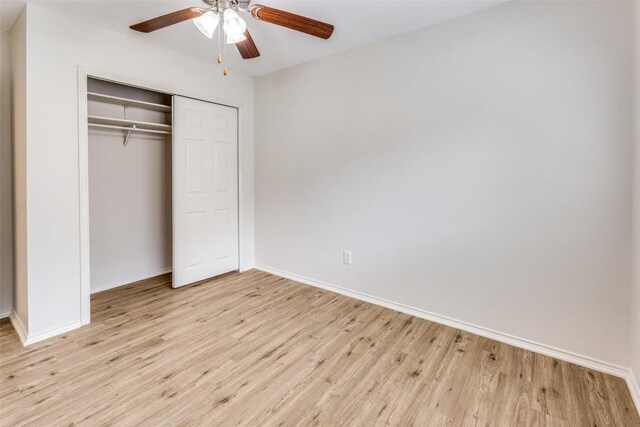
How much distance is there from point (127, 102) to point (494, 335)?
12.6ft

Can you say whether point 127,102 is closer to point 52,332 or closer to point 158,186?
point 158,186

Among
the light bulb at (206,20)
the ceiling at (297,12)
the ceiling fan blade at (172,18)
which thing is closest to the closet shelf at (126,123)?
the ceiling at (297,12)

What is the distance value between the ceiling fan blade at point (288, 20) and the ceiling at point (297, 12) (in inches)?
14.3

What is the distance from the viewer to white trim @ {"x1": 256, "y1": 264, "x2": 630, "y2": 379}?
1.92 metres

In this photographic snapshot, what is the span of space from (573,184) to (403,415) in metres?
1.75

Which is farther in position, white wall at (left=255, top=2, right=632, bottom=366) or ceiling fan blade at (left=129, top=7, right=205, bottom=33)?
white wall at (left=255, top=2, right=632, bottom=366)

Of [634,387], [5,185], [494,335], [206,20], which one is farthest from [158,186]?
[634,387]

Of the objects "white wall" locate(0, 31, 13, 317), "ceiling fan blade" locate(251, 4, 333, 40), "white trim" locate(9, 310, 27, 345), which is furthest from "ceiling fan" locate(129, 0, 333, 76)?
"white trim" locate(9, 310, 27, 345)

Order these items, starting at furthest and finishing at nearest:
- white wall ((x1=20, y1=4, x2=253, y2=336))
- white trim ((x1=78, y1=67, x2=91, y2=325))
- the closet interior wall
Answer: the closet interior wall → white trim ((x1=78, y1=67, x2=91, y2=325)) → white wall ((x1=20, y1=4, x2=253, y2=336))

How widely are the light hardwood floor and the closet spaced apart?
0.80 m

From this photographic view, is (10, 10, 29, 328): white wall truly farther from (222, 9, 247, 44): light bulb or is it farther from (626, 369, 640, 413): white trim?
(626, 369, 640, 413): white trim

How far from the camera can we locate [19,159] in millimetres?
2314

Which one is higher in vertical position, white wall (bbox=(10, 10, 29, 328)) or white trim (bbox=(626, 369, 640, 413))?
white wall (bbox=(10, 10, 29, 328))

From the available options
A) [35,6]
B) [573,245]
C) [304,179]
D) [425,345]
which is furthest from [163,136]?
[573,245]
